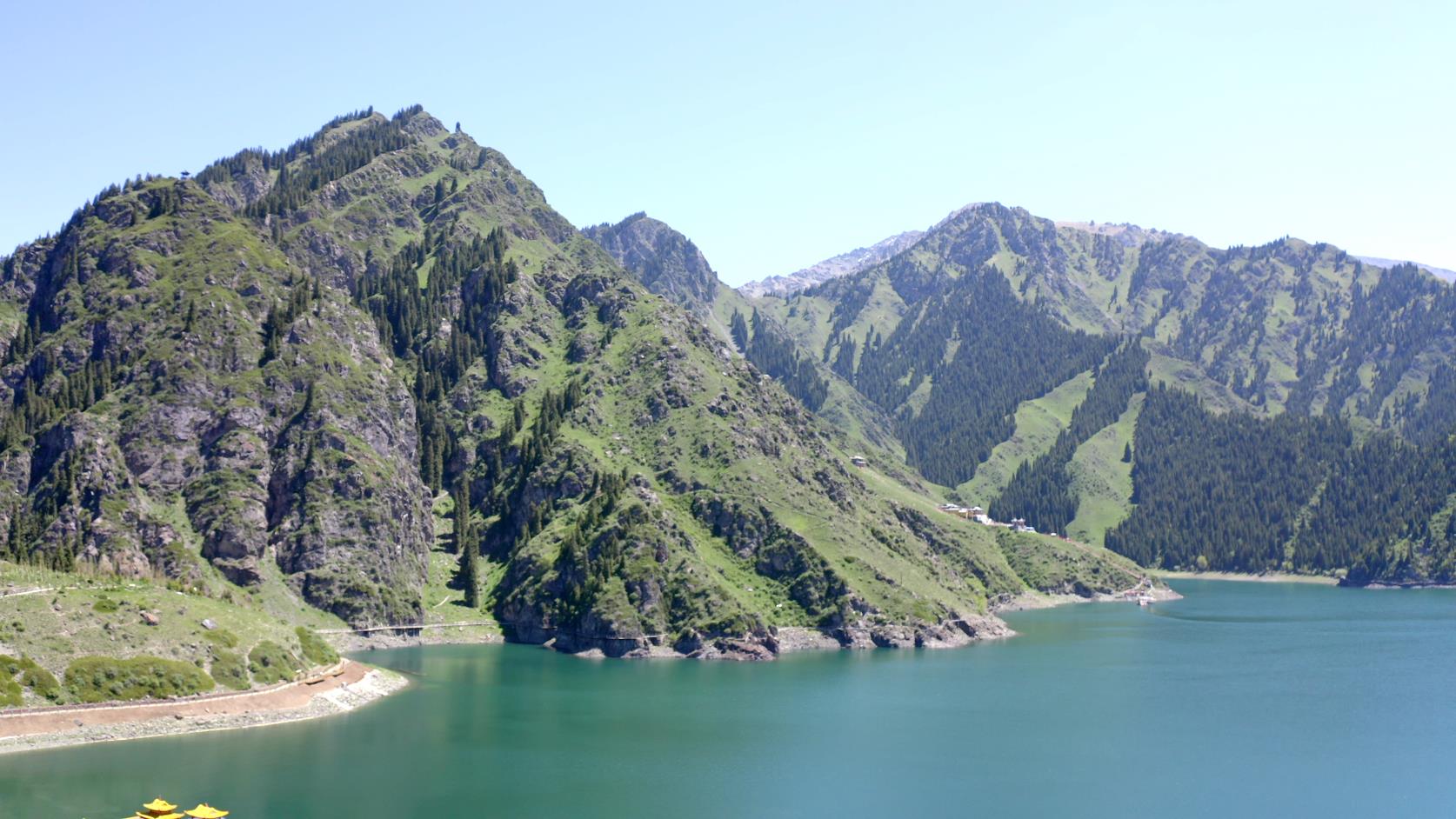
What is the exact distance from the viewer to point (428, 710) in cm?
16212

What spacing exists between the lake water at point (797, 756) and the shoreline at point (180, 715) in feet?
9.13

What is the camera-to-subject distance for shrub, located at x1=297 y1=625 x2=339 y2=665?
562 ft

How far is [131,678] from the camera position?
143 meters

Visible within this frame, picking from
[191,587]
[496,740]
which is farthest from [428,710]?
[191,587]

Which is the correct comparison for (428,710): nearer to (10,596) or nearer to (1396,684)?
(10,596)

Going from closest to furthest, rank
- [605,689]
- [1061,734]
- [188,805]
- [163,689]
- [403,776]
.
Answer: [188,805], [403,776], [163,689], [1061,734], [605,689]

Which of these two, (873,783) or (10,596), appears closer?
(873,783)

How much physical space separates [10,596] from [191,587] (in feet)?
110

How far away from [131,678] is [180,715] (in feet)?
21.6

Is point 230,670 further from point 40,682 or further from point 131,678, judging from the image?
point 40,682

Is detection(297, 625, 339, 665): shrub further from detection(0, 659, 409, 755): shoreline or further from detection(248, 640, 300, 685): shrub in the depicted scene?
detection(248, 640, 300, 685): shrub

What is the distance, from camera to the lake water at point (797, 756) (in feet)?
392

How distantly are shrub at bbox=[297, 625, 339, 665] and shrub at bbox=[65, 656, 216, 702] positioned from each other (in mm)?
21320

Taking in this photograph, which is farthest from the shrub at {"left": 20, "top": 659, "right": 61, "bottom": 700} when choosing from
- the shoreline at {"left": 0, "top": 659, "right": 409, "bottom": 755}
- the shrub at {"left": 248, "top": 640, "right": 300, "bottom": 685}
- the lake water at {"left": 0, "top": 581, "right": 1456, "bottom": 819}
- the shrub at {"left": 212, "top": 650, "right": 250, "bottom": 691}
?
the shrub at {"left": 248, "top": 640, "right": 300, "bottom": 685}
